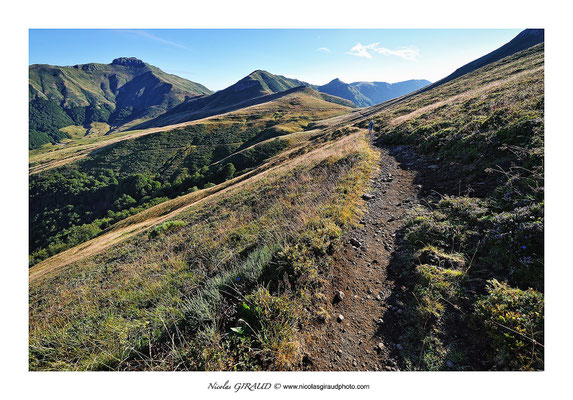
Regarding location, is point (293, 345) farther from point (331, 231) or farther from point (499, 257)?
point (499, 257)

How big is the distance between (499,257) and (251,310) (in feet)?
15.7

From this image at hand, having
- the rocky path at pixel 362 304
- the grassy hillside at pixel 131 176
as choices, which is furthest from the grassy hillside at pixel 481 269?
the grassy hillside at pixel 131 176

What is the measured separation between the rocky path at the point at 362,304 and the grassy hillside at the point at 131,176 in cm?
5248

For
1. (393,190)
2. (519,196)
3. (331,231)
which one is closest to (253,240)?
(331,231)

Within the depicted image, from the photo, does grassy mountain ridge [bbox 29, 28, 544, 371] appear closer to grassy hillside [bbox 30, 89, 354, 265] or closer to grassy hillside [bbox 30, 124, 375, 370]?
grassy hillside [bbox 30, 124, 375, 370]

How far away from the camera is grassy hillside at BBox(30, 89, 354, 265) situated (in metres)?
62.4

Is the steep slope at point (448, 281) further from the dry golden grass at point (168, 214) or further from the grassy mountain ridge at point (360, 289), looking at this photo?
the dry golden grass at point (168, 214)

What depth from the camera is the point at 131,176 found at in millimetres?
78062

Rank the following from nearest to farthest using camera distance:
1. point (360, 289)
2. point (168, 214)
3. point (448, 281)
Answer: point (448, 281), point (360, 289), point (168, 214)

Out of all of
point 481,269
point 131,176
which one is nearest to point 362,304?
point 481,269

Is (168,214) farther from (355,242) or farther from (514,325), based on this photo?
(514,325)

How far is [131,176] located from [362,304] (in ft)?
309

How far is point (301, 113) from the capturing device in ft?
408

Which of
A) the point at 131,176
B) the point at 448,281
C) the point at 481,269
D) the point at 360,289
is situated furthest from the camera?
the point at 131,176
